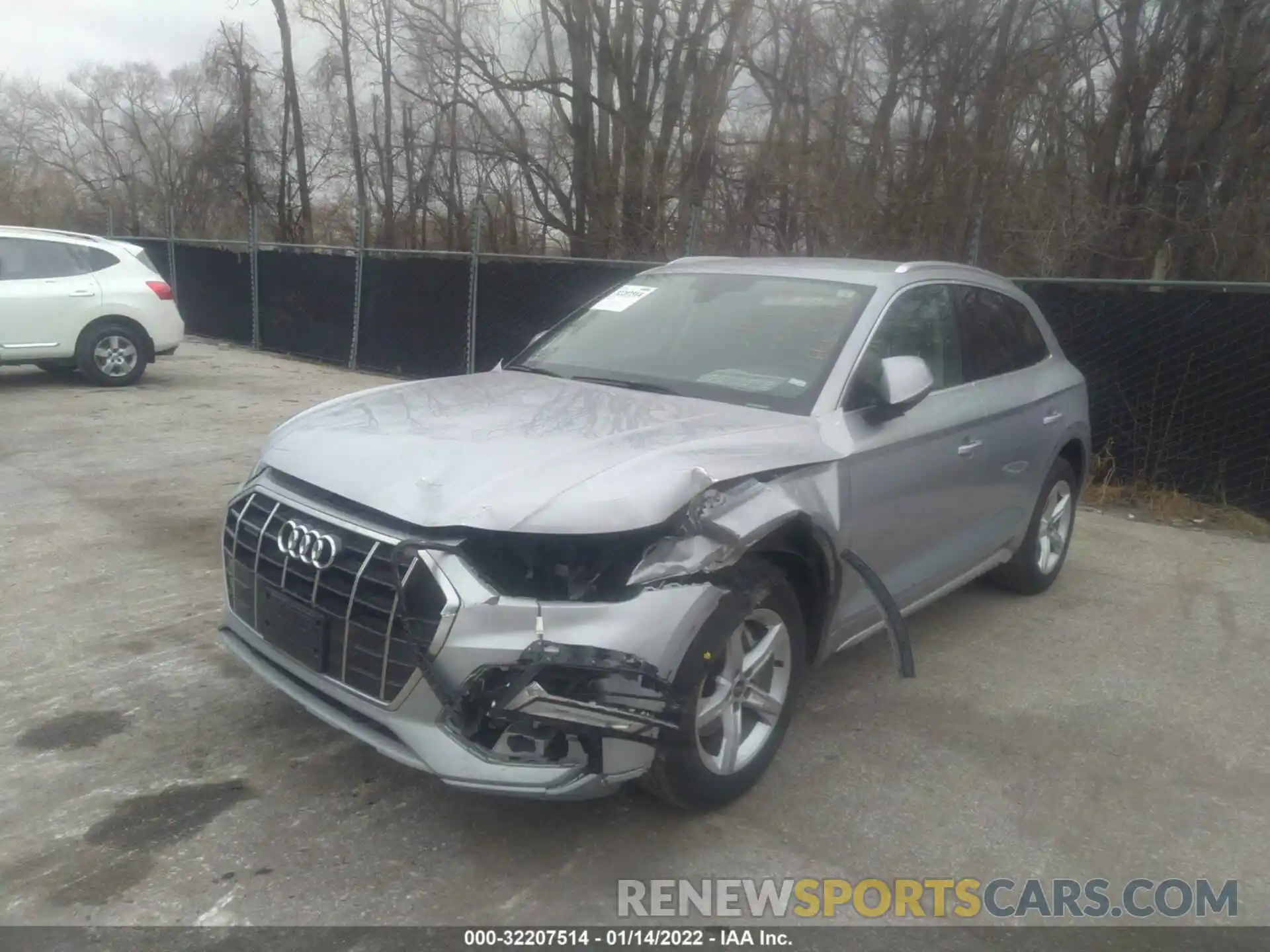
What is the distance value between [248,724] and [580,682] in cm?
163

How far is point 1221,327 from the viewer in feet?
25.6

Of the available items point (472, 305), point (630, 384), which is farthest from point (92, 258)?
point (630, 384)

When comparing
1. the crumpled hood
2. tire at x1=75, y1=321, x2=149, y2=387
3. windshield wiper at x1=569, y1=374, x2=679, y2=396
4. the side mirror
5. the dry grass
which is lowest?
the dry grass

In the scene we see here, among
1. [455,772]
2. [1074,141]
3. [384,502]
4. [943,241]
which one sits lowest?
[455,772]

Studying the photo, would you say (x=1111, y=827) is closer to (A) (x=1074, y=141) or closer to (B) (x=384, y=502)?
(B) (x=384, y=502)

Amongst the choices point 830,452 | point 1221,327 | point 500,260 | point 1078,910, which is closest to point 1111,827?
point 1078,910

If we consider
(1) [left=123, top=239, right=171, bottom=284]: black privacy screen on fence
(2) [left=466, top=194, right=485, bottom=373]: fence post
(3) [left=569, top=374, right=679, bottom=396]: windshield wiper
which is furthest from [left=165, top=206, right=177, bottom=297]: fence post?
(3) [left=569, top=374, right=679, bottom=396]: windshield wiper

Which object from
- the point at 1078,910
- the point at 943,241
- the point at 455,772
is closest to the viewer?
the point at 455,772

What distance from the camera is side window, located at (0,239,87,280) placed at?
11375mm

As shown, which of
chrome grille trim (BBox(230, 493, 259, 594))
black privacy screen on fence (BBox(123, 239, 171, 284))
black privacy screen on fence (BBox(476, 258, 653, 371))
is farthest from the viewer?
black privacy screen on fence (BBox(123, 239, 171, 284))

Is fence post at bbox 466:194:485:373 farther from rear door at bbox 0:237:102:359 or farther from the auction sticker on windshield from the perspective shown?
the auction sticker on windshield

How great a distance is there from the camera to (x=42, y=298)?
11445mm

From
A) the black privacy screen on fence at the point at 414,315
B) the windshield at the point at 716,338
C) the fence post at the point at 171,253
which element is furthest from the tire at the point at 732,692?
the fence post at the point at 171,253

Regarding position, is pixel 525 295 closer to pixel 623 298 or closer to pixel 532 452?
pixel 623 298
